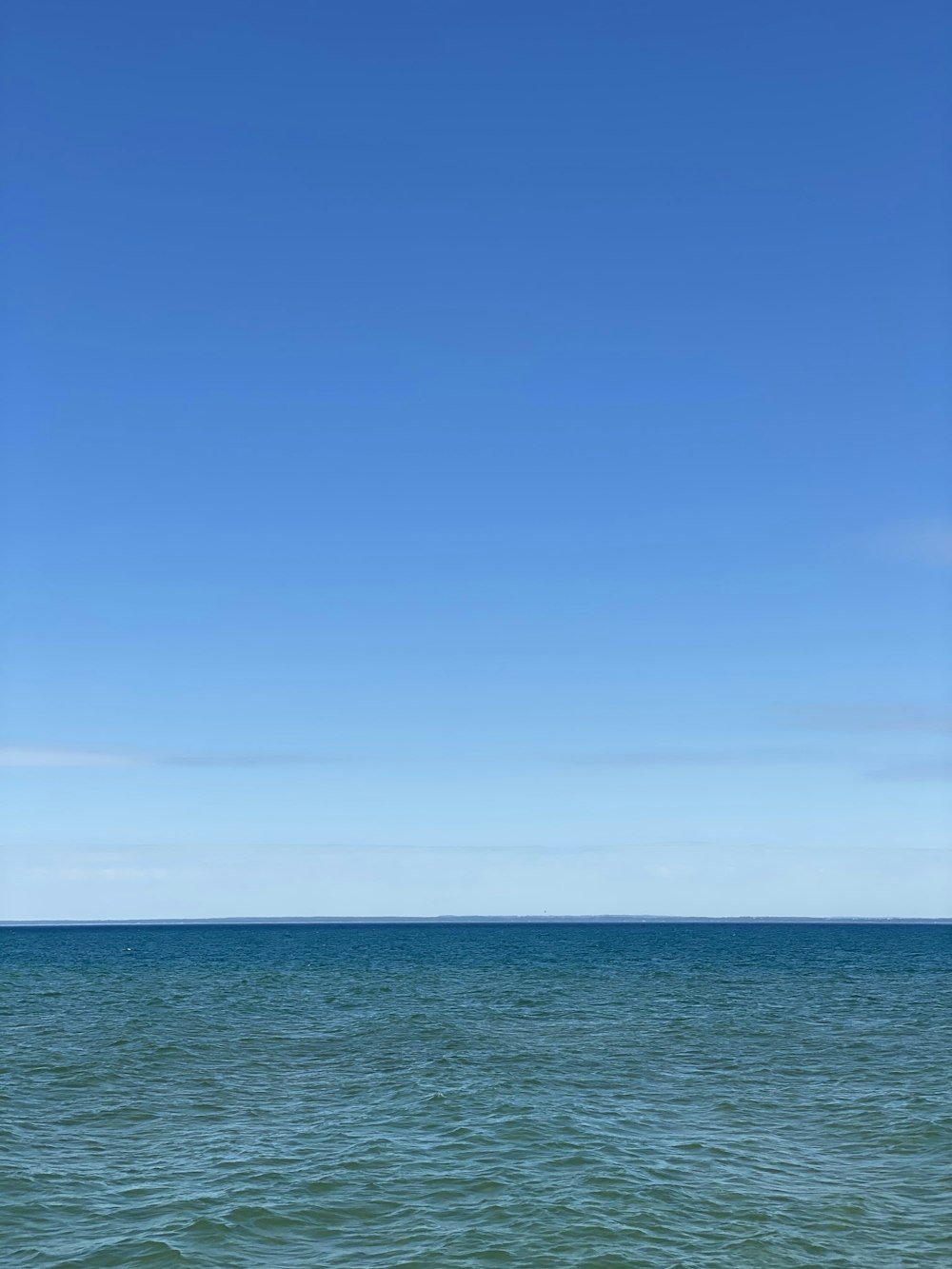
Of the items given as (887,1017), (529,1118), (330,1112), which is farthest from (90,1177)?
(887,1017)

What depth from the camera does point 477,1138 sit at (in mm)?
26844

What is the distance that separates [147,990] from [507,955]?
63.3m

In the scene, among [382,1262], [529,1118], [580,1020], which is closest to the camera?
[382,1262]

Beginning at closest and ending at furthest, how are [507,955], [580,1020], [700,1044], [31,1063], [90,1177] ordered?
[90,1177]
[31,1063]
[700,1044]
[580,1020]
[507,955]

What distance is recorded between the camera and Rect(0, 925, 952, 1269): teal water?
1959cm

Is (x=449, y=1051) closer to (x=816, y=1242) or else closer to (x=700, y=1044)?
(x=700, y=1044)

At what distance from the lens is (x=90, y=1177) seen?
77.4 ft

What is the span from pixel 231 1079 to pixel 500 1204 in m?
16.5

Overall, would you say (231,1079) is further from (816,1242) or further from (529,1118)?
(816,1242)

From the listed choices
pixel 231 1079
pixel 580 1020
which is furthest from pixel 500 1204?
pixel 580 1020

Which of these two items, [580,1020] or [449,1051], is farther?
[580,1020]

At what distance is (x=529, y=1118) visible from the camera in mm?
28953

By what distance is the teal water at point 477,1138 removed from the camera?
1959 centimetres

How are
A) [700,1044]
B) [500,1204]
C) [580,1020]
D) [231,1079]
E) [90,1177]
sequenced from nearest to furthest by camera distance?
[500,1204]
[90,1177]
[231,1079]
[700,1044]
[580,1020]
